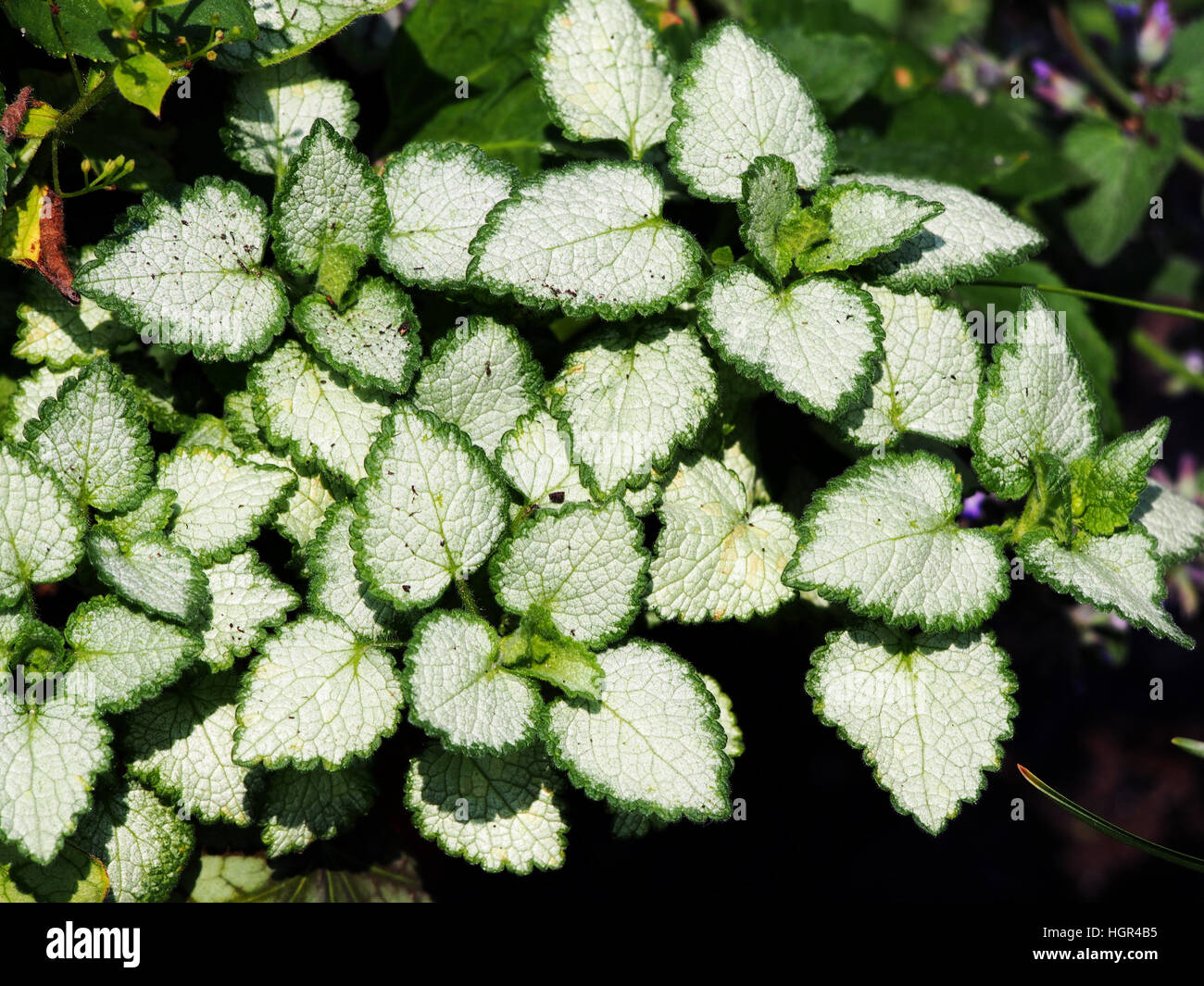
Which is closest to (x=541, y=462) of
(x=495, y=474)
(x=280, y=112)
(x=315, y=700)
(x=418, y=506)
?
(x=495, y=474)

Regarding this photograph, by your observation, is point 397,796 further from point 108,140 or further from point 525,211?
point 108,140

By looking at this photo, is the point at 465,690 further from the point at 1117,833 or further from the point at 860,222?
the point at 1117,833

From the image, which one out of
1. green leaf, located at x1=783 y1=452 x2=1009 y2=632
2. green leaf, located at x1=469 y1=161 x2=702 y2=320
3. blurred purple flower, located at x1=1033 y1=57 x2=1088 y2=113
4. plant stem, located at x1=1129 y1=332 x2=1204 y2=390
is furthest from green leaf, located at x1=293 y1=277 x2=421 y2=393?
plant stem, located at x1=1129 y1=332 x2=1204 y2=390

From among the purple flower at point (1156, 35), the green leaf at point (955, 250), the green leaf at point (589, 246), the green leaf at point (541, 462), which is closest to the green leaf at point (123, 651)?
the green leaf at point (541, 462)

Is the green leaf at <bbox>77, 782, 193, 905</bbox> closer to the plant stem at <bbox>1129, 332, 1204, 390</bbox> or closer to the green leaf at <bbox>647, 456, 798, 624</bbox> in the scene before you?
the green leaf at <bbox>647, 456, 798, 624</bbox>

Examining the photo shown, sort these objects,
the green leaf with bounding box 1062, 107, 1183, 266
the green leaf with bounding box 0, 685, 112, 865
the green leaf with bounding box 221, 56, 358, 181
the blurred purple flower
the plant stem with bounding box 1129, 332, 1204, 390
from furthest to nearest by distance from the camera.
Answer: the plant stem with bounding box 1129, 332, 1204, 390
the blurred purple flower
the green leaf with bounding box 1062, 107, 1183, 266
the green leaf with bounding box 221, 56, 358, 181
the green leaf with bounding box 0, 685, 112, 865

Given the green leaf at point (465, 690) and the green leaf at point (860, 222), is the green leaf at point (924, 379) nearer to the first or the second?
the green leaf at point (860, 222)
